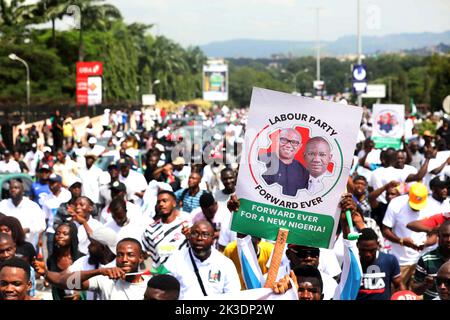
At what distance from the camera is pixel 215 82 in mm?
79812

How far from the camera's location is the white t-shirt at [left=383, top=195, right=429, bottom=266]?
827 cm

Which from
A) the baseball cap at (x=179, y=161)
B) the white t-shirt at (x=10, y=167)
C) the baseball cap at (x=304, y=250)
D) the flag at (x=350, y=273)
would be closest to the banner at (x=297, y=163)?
the flag at (x=350, y=273)

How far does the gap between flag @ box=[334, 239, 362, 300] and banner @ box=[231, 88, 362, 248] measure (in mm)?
241

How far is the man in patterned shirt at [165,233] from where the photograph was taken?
7.24m

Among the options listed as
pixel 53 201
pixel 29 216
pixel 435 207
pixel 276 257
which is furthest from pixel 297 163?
pixel 53 201

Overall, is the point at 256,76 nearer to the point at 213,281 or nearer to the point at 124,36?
the point at 124,36

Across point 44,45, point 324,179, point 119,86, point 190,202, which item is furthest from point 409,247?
point 119,86

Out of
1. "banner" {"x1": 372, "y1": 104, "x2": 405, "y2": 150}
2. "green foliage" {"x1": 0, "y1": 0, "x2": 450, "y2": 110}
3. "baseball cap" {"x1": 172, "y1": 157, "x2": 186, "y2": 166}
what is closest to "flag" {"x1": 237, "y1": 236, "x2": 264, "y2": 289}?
"baseball cap" {"x1": 172, "y1": 157, "x2": 186, "y2": 166}

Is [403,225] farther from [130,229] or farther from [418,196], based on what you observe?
[130,229]

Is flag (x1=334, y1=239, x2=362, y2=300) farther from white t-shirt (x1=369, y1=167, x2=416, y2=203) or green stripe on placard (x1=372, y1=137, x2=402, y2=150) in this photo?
green stripe on placard (x1=372, y1=137, x2=402, y2=150)

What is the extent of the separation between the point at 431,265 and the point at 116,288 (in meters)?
2.15

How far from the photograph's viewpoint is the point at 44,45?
54.9 metres

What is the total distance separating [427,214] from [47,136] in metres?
22.8

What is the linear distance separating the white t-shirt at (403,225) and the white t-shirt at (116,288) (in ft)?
11.4
